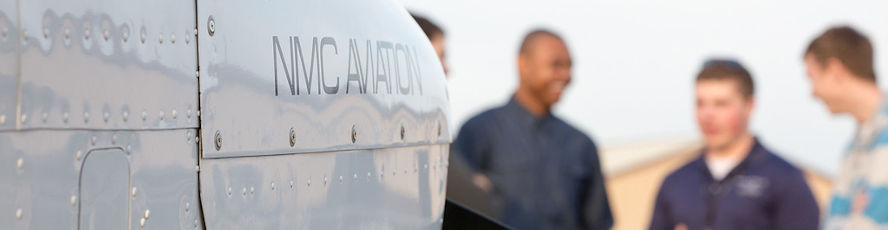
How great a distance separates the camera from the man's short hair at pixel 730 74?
732cm

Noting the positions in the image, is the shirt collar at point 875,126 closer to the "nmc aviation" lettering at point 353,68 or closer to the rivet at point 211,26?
the "nmc aviation" lettering at point 353,68

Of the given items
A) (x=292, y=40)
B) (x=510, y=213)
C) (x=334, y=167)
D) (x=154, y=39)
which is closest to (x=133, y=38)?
(x=154, y=39)

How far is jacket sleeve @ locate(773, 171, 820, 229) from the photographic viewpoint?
681cm

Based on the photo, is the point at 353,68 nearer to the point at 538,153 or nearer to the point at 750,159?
the point at 538,153

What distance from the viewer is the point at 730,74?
7309 millimetres

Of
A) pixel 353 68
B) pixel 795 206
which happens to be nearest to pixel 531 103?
pixel 795 206

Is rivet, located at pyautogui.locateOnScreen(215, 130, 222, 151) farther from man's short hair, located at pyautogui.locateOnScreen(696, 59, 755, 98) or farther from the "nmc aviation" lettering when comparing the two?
man's short hair, located at pyautogui.locateOnScreen(696, 59, 755, 98)

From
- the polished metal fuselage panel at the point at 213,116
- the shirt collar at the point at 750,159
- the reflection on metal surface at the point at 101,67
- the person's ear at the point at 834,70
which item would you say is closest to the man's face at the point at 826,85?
the person's ear at the point at 834,70

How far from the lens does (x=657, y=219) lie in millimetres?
7102

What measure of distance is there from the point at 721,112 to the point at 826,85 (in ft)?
5.14

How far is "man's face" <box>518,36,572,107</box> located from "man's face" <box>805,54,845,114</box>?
1767mm

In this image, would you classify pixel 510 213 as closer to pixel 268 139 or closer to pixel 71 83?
pixel 268 139

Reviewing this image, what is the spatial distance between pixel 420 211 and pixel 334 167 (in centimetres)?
76

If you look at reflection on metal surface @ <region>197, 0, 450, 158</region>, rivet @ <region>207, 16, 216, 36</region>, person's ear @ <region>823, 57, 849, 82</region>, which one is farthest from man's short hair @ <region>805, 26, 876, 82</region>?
rivet @ <region>207, 16, 216, 36</region>
